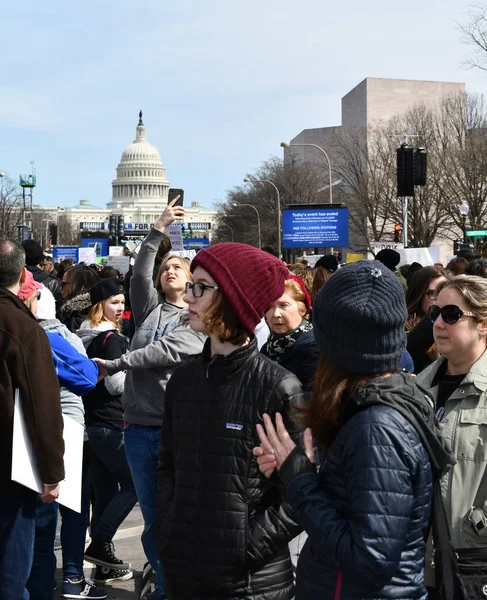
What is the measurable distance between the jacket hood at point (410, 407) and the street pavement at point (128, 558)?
3.52 meters

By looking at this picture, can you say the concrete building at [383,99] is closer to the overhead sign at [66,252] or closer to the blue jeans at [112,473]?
the overhead sign at [66,252]

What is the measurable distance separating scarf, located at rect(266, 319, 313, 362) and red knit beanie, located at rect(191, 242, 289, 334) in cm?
121

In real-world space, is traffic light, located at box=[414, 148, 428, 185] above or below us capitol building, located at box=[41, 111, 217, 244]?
below

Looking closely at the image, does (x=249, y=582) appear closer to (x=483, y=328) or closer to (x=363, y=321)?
(x=363, y=321)

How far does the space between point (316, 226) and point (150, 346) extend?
20601 millimetres

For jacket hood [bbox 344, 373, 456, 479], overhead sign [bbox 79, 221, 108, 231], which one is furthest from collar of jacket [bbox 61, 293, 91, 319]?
overhead sign [bbox 79, 221, 108, 231]

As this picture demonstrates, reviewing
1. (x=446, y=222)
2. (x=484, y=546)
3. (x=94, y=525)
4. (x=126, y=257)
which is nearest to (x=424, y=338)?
(x=484, y=546)

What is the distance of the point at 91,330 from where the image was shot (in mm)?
5938

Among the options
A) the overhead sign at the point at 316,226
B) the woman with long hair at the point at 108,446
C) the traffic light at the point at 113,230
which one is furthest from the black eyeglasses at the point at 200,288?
the traffic light at the point at 113,230

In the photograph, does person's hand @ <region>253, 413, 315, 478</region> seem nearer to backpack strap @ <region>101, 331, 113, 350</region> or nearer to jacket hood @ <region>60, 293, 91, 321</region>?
backpack strap @ <region>101, 331, 113, 350</region>

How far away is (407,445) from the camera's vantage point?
233 centimetres

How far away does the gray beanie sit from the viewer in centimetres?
249

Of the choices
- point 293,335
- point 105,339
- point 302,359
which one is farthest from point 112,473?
point 302,359

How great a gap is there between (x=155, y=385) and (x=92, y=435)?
3.18 ft
